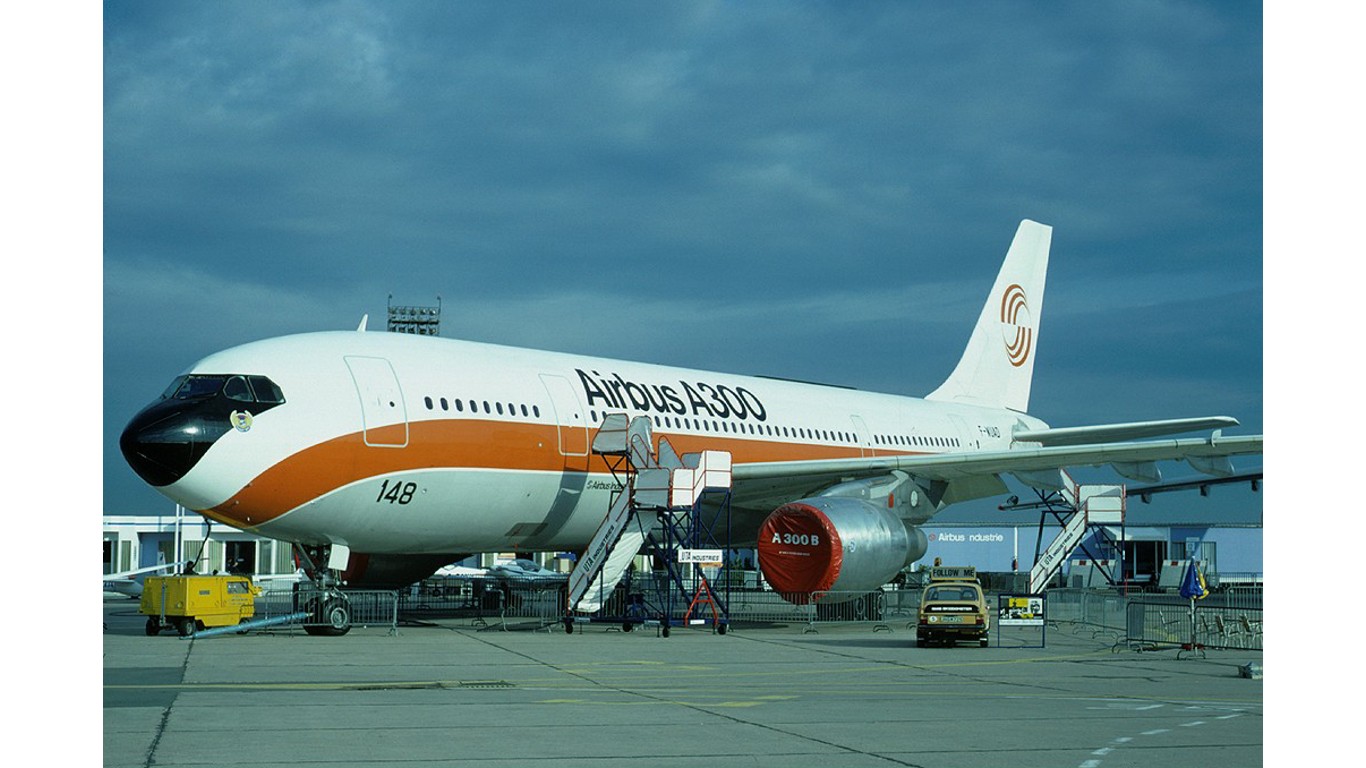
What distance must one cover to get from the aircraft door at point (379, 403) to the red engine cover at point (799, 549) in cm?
624

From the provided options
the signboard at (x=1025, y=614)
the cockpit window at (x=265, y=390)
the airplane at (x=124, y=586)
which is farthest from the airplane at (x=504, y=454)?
the airplane at (x=124, y=586)

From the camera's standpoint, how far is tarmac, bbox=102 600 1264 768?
9016 mm

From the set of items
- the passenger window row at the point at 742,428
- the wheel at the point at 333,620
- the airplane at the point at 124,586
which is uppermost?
the passenger window row at the point at 742,428

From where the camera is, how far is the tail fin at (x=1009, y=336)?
37.5 m

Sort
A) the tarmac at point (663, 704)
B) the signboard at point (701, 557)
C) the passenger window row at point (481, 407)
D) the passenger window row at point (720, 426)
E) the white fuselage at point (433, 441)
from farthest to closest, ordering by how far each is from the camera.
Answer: the signboard at point (701, 557) < the passenger window row at point (720, 426) < the passenger window row at point (481, 407) < the white fuselage at point (433, 441) < the tarmac at point (663, 704)

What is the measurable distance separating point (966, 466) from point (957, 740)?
1606 cm

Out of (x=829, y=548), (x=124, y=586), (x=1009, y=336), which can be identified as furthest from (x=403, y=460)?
(x=124, y=586)

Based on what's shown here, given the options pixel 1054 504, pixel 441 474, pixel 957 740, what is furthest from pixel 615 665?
pixel 1054 504

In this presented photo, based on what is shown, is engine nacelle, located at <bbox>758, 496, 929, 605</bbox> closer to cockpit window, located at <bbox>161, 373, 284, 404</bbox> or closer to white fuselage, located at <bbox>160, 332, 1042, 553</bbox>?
white fuselage, located at <bbox>160, 332, 1042, 553</bbox>

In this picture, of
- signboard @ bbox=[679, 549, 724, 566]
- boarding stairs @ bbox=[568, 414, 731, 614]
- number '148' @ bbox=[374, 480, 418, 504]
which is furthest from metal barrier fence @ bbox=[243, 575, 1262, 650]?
number '148' @ bbox=[374, 480, 418, 504]

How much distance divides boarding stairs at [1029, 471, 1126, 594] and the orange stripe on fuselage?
550 inches

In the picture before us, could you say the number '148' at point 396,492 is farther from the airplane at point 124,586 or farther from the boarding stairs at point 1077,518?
the airplane at point 124,586

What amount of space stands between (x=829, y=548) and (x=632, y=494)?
3.22 metres

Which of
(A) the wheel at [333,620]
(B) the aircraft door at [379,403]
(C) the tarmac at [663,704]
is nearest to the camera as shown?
(C) the tarmac at [663,704]
